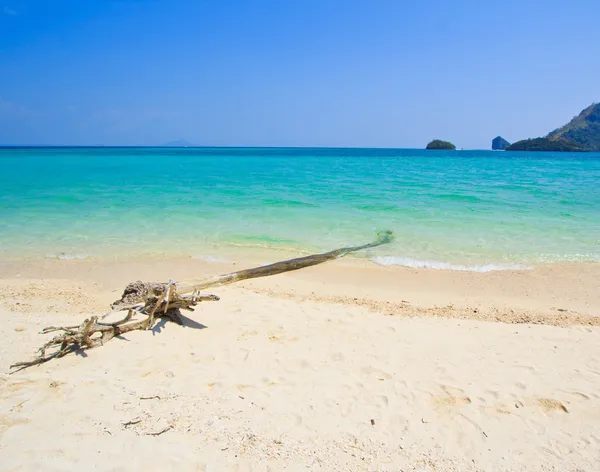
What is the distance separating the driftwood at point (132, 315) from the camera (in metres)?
4.18

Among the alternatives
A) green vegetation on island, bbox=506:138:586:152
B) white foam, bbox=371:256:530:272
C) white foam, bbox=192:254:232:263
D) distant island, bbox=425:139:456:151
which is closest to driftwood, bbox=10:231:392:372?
white foam, bbox=192:254:232:263

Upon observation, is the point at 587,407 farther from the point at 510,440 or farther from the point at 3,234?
the point at 3,234

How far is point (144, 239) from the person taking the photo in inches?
404

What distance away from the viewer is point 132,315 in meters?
4.96

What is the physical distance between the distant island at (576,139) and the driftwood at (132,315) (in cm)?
12736

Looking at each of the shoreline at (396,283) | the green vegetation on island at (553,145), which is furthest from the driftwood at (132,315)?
the green vegetation on island at (553,145)

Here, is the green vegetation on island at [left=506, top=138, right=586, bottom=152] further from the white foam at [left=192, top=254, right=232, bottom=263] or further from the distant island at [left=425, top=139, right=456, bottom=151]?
the white foam at [left=192, top=254, right=232, bottom=263]

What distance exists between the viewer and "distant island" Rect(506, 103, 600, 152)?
357 feet

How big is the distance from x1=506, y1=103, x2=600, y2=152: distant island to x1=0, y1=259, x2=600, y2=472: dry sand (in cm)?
12529

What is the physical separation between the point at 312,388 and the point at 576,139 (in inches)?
5618

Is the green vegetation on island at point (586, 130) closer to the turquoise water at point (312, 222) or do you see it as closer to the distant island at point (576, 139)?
the distant island at point (576, 139)

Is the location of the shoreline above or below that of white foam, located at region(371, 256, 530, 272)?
below

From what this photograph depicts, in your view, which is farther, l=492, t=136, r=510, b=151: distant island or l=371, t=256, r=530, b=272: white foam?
l=492, t=136, r=510, b=151: distant island

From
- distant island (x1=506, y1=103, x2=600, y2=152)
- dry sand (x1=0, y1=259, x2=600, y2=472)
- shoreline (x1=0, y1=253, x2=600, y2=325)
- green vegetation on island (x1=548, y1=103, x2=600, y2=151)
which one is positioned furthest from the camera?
green vegetation on island (x1=548, y1=103, x2=600, y2=151)
